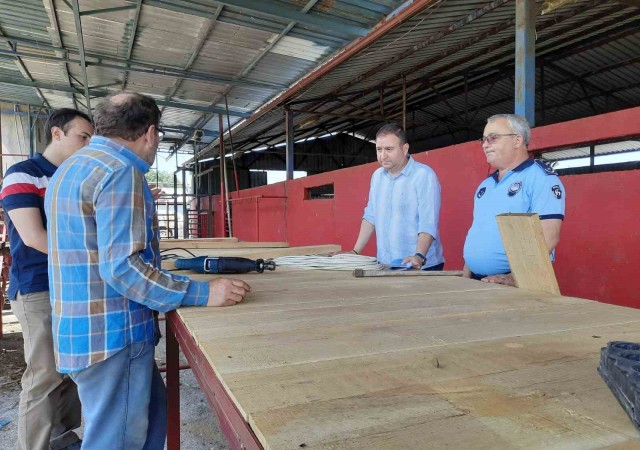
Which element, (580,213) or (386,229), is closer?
(386,229)

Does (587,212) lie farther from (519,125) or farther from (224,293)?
(224,293)

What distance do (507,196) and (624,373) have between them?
4.85 feet

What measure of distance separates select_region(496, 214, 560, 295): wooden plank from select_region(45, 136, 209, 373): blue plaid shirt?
992 millimetres

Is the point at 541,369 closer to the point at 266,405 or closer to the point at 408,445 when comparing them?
the point at 408,445

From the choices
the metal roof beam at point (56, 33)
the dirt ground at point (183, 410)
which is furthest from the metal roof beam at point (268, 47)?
the dirt ground at point (183, 410)

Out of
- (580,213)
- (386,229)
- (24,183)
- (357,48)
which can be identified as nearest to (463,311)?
(386,229)

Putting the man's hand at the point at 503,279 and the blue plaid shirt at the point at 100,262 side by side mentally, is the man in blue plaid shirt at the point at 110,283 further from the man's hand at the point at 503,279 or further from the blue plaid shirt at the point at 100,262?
the man's hand at the point at 503,279

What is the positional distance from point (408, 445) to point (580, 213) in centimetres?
286

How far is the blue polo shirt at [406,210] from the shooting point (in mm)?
2346

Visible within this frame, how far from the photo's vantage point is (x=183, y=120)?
10.2 meters

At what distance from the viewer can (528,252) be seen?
55.1 inches

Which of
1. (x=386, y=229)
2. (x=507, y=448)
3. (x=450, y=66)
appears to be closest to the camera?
(x=507, y=448)

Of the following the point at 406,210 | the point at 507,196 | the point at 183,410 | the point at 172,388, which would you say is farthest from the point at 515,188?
the point at 183,410

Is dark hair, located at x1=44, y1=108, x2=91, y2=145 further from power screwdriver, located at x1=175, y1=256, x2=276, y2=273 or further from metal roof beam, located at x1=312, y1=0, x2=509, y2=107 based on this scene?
metal roof beam, located at x1=312, y1=0, x2=509, y2=107
